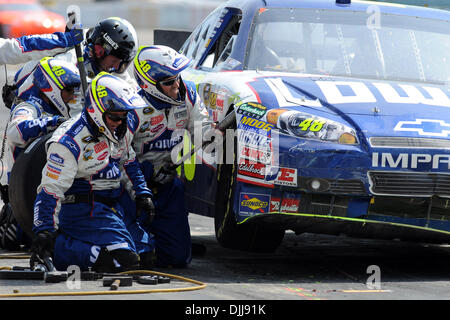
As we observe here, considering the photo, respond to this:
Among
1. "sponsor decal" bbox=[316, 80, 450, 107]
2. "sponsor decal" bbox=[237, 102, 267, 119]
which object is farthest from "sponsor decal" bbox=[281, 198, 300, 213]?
"sponsor decal" bbox=[316, 80, 450, 107]

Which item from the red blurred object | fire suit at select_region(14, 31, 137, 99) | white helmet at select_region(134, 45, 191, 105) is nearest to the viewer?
white helmet at select_region(134, 45, 191, 105)

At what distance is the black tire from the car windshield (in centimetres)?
163

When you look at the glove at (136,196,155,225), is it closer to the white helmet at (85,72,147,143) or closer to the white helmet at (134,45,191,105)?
the white helmet at (85,72,147,143)

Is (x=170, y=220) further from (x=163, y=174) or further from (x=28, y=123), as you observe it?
(x=28, y=123)

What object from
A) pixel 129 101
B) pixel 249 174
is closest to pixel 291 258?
pixel 249 174

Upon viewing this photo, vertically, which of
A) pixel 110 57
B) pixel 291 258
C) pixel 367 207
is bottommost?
pixel 291 258

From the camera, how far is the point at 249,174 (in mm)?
6355

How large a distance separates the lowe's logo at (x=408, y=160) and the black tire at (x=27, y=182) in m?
2.34

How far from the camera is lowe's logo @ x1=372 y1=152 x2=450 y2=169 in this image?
6.18 metres

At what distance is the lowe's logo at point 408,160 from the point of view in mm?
6176

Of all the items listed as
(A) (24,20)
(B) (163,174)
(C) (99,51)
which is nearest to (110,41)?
(C) (99,51)

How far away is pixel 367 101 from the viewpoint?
6.58 m
